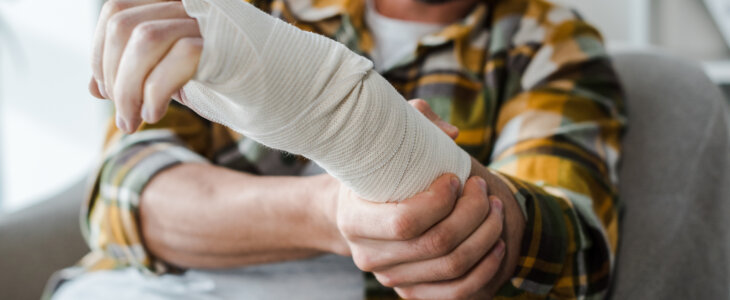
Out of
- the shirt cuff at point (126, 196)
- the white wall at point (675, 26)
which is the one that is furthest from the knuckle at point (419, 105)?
the white wall at point (675, 26)

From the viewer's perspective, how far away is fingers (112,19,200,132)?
27cm

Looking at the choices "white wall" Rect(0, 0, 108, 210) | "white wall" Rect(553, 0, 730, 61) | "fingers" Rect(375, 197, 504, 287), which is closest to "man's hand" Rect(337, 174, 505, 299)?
"fingers" Rect(375, 197, 504, 287)

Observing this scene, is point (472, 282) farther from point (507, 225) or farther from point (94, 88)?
point (94, 88)

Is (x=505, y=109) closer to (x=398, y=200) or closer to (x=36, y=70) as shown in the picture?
(x=398, y=200)

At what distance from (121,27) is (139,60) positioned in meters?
0.03

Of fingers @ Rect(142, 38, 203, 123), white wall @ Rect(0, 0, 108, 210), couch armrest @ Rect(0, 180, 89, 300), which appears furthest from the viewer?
white wall @ Rect(0, 0, 108, 210)

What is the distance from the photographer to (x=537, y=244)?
19.2 inches

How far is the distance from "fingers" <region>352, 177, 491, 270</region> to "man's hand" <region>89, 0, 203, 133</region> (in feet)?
0.69

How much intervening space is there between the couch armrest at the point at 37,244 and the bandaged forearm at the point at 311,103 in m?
0.57

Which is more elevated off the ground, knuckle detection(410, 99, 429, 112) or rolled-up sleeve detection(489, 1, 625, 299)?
knuckle detection(410, 99, 429, 112)

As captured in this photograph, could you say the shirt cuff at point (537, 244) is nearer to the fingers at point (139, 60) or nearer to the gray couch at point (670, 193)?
the gray couch at point (670, 193)

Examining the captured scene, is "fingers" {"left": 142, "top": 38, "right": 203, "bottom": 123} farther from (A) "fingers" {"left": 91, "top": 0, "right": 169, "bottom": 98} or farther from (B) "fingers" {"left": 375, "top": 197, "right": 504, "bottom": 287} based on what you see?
(B) "fingers" {"left": 375, "top": 197, "right": 504, "bottom": 287}

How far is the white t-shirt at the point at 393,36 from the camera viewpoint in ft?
2.43

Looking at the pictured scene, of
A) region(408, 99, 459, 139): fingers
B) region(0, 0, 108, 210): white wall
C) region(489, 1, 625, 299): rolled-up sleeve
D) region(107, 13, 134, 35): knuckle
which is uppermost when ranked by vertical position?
region(107, 13, 134, 35): knuckle
